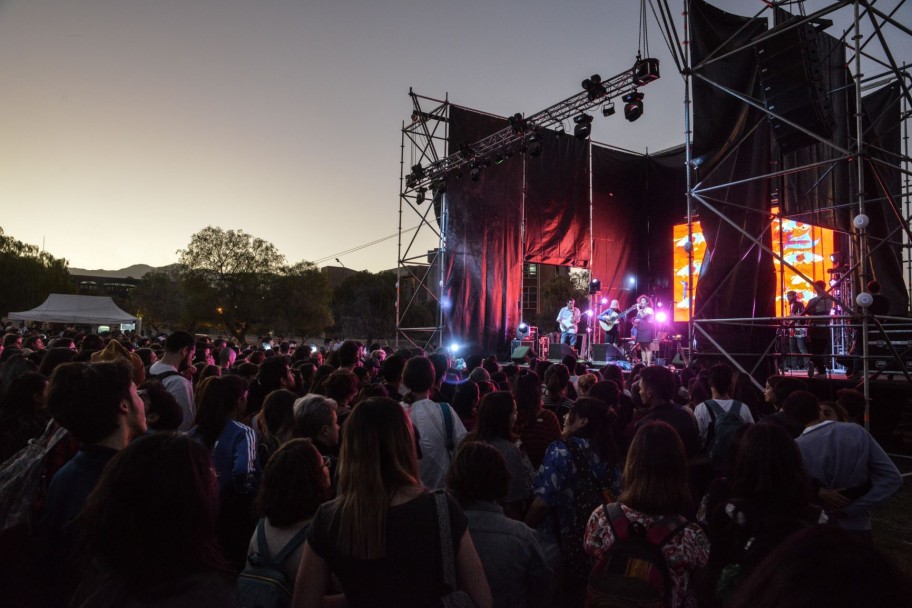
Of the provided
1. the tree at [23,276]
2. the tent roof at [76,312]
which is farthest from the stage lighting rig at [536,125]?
the tree at [23,276]

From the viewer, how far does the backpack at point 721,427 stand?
4.09m

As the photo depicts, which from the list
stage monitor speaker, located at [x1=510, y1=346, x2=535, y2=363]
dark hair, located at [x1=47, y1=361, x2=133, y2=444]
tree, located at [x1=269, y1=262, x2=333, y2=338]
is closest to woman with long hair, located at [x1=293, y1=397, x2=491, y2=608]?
dark hair, located at [x1=47, y1=361, x2=133, y2=444]

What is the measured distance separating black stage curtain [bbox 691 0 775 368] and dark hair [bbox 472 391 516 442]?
746 cm

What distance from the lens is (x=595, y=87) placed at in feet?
43.5

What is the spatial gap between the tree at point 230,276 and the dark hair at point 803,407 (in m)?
42.8

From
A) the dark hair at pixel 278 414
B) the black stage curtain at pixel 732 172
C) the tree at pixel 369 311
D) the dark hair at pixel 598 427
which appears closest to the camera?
the dark hair at pixel 598 427

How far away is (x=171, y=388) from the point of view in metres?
4.56

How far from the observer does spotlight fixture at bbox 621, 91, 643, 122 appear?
12781 millimetres

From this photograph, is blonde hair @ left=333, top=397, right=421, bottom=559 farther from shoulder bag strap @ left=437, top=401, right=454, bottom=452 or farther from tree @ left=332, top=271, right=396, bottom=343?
tree @ left=332, top=271, right=396, bottom=343

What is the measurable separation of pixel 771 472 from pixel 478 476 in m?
1.30

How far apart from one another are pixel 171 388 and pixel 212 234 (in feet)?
140

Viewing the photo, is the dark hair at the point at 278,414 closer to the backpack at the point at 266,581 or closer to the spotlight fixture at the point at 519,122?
the backpack at the point at 266,581

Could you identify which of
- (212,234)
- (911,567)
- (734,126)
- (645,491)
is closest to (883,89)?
(734,126)

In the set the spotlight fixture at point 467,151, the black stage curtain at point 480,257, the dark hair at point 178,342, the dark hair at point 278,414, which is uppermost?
the spotlight fixture at point 467,151
